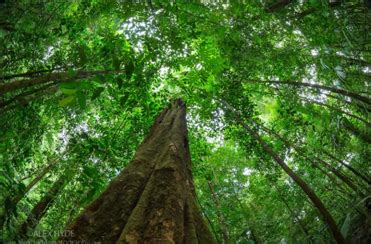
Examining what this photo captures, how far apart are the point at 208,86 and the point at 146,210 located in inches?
200

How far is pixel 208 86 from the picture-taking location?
720cm

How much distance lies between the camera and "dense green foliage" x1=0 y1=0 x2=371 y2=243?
374cm

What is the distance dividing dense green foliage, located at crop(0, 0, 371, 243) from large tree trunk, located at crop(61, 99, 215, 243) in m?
0.28

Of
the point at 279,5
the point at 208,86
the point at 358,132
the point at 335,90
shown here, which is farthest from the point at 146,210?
the point at 208,86

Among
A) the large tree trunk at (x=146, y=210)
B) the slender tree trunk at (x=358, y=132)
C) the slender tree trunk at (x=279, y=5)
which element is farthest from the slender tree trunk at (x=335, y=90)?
the large tree trunk at (x=146, y=210)

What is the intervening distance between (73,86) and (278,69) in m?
5.32

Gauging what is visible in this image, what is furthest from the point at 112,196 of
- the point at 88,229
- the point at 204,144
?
the point at 204,144

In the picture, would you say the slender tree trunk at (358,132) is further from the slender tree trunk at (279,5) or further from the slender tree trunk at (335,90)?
the slender tree trunk at (279,5)

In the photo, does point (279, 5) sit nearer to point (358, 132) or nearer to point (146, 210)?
point (358, 132)

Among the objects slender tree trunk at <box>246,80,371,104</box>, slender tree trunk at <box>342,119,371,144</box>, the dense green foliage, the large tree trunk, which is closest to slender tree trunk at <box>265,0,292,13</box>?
the dense green foliage

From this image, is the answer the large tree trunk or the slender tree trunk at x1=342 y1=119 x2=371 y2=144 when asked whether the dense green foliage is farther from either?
the large tree trunk

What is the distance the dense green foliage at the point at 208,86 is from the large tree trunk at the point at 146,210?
280mm

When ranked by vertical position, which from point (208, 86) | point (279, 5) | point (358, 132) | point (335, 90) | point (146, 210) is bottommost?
point (146, 210)

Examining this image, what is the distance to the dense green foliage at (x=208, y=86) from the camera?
3.74m
